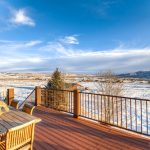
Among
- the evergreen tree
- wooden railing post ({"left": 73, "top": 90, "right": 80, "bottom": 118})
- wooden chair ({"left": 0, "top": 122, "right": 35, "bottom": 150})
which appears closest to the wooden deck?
wooden railing post ({"left": 73, "top": 90, "right": 80, "bottom": 118})

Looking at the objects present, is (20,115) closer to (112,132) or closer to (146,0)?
(112,132)

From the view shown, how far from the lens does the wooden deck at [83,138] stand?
13.7 feet

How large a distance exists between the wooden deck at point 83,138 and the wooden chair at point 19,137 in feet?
5.03

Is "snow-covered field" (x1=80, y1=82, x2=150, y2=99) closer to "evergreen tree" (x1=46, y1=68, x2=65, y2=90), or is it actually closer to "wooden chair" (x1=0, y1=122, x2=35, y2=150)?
"evergreen tree" (x1=46, y1=68, x2=65, y2=90)

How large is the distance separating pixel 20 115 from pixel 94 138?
78.1 inches

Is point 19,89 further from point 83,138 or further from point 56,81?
point 83,138

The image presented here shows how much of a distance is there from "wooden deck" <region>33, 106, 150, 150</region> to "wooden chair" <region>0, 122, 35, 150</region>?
153cm

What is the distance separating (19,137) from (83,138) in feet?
8.28

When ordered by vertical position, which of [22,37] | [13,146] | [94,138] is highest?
[22,37]

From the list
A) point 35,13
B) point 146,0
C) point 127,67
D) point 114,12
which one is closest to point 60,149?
point 146,0

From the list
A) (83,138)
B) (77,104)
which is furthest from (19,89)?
(83,138)

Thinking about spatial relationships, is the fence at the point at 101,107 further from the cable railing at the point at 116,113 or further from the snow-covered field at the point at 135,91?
the snow-covered field at the point at 135,91

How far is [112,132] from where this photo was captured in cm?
515

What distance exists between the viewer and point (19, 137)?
2.46 m
